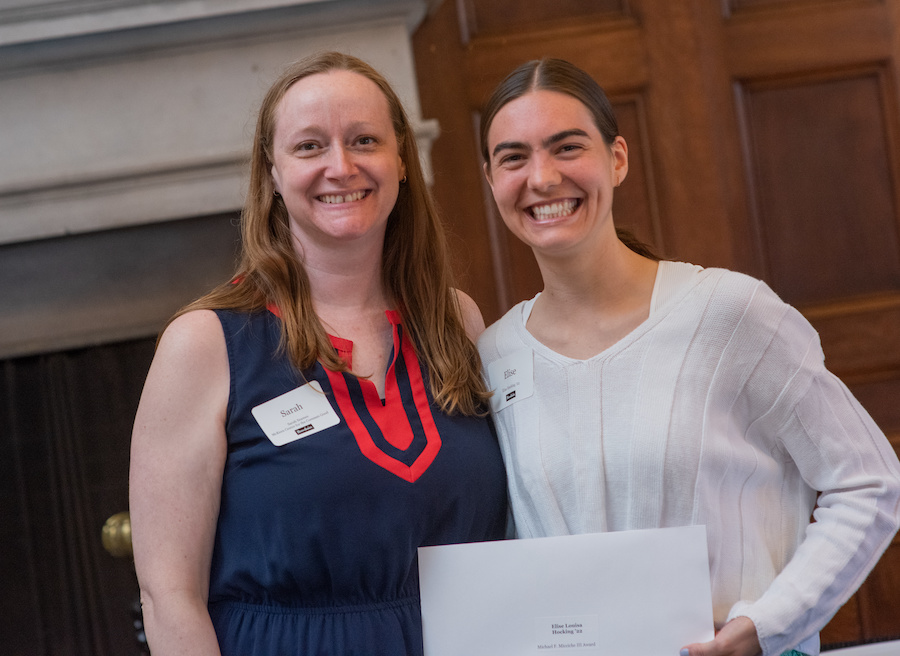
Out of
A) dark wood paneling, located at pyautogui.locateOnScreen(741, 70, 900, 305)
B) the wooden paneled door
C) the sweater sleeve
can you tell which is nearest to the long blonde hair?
the sweater sleeve

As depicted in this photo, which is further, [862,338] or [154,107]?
[862,338]

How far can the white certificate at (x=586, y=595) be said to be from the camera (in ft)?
4.08

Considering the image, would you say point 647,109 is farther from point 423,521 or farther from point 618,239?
point 423,521

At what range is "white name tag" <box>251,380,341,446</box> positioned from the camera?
54.4 inches

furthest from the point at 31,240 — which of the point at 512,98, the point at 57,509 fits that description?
the point at 512,98

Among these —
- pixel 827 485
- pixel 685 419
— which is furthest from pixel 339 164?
pixel 827 485

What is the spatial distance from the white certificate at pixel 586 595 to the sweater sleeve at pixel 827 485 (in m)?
0.10

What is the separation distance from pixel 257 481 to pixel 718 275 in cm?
79

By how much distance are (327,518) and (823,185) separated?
1.89 metres

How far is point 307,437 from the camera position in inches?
54.5

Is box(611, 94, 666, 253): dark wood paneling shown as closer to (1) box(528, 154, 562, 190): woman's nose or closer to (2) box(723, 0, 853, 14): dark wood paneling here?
(2) box(723, 0, 853, 14): dark wood paneling

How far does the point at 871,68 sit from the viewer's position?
2.53 meters

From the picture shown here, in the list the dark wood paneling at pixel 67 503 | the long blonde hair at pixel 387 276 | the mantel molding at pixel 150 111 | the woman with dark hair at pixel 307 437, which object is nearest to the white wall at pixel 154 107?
the mantel molding at pixel 150 111

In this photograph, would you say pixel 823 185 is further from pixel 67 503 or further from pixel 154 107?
pixel 67 503
